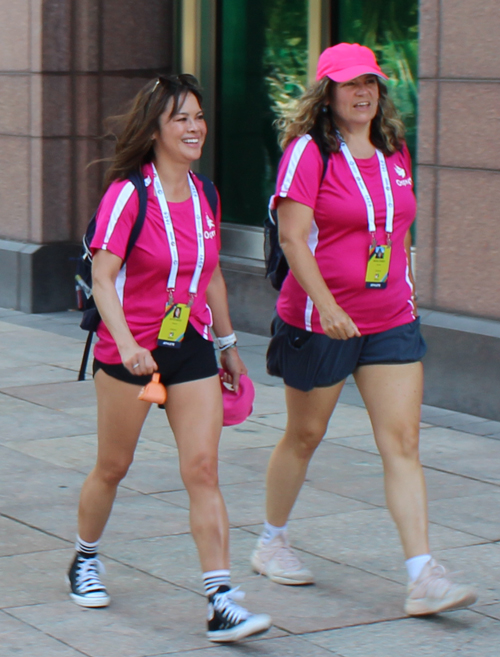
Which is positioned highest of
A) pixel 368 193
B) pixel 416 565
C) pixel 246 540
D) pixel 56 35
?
pixel 56 35

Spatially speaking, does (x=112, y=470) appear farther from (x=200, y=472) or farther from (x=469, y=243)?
(x=469, y=243)

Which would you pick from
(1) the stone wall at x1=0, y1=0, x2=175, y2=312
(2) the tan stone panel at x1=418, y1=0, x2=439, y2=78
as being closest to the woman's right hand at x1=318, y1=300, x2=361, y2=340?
(2) the tan stone panel at x1=418, y1=0, x2=439, y2=78

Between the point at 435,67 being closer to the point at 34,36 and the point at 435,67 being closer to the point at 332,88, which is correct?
the point at 332,88

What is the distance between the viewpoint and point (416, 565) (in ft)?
14.3

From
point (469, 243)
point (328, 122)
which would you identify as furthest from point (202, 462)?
point (469, 243)

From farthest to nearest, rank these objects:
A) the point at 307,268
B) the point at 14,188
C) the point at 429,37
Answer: the point at 14,188 → the point at 429,37 → the point at 307,268

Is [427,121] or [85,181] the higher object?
[427,121]

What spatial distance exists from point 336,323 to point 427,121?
12.7 feet

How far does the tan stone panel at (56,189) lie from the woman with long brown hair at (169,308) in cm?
728

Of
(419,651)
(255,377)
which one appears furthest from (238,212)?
(419,651)

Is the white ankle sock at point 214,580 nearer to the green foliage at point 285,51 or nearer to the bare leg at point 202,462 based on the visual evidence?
the bare leg at point 202,462

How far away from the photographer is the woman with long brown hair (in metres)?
4.11

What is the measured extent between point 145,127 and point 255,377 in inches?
186

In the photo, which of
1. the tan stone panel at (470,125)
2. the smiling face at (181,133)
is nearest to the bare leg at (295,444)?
the smiling face at (181,133)
